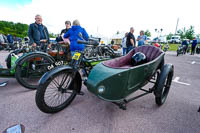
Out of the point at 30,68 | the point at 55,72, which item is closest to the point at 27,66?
the point at 30,68

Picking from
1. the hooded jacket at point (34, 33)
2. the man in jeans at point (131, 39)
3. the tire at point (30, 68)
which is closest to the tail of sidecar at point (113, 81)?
the tire at point (30, 68)

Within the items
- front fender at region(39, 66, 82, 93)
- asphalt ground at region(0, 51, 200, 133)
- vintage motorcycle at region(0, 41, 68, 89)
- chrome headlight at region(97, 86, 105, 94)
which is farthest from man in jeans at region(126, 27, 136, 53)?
chrome headlight at region(97, 86, 105, 94)

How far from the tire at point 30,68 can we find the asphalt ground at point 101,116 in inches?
10.9

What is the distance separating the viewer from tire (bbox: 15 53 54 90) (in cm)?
232

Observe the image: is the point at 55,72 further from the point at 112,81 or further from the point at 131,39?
the point at 131,39

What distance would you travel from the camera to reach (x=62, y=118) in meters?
1.62

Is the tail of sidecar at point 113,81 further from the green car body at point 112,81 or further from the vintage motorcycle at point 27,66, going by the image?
the vintage motorcycle at point 27,66

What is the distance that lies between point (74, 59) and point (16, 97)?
57.8 inches

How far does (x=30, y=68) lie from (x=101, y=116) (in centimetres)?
215

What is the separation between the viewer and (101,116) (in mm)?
1697

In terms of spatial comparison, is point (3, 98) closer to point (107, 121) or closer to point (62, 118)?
point (62, 118)

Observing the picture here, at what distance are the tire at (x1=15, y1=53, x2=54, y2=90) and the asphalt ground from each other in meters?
0.28

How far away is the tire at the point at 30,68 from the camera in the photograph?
7.60ft

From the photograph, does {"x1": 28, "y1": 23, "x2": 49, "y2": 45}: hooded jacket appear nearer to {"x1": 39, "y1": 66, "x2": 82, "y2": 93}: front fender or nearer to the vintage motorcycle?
the vintage motorcycle
